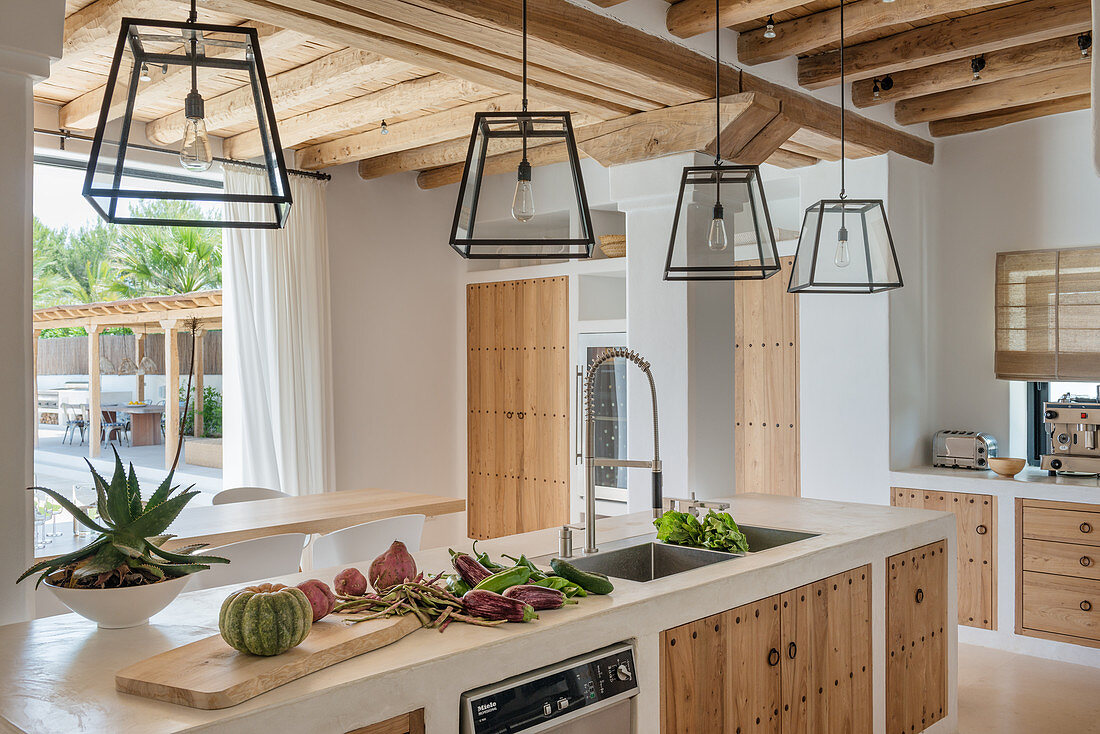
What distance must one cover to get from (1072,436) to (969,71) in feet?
6.31

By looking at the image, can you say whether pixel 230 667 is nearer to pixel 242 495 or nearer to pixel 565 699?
pixel 565 699

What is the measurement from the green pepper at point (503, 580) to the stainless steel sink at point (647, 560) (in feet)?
1.88

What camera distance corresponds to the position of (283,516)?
146 inches

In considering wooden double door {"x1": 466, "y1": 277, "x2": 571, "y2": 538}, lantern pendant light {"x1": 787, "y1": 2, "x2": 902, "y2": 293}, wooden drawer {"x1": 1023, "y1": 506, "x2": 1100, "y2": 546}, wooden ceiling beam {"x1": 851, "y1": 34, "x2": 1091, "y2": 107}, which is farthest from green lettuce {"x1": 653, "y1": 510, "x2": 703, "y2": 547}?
wooden double door {"x1": 466, "y1": 277, "x2": 571, "y2": 538}

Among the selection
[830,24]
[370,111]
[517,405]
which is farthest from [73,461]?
[830,24]

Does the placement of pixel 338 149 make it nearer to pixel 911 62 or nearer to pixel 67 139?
pixel 67 139

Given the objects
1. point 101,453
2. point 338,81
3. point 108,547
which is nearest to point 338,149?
point 338,81

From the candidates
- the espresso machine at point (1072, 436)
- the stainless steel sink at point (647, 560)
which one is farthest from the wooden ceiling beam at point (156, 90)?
the espresso machine at point (1072, 436)

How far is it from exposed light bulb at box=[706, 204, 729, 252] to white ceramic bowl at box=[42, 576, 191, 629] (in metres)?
1.80

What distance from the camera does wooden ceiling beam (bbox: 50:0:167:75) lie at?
3076 mm

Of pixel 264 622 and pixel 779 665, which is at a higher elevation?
Result: pixel 264 622

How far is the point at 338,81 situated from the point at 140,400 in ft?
7.29

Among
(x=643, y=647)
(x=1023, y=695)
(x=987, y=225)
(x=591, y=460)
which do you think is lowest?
(x=1023, y=695)

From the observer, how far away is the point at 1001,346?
5.04 metres
